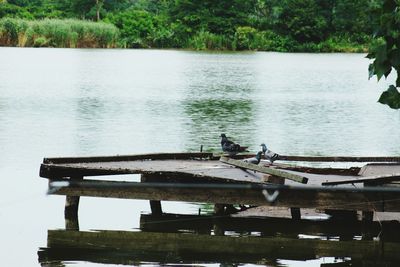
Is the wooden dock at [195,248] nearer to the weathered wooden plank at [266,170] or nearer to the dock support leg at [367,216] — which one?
the dock support leg at [367,216]

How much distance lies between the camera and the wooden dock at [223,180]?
9.95m

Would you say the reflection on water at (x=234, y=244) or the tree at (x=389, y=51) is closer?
the tree at (x=389, y=51)

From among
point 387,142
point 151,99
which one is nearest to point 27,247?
point 387,142

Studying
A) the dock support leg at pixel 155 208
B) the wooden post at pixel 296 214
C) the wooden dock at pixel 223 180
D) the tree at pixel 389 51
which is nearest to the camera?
the tree at pixel 389 51

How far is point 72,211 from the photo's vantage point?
1115 cm

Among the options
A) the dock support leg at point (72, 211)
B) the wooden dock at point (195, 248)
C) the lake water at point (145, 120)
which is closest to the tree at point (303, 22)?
the lake water at point (145, 120)

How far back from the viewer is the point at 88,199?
12672mm

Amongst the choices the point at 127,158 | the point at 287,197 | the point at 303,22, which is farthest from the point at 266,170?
the point at 303,22

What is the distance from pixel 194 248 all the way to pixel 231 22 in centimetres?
6224

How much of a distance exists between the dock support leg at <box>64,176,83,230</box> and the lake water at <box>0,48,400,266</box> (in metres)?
0.10

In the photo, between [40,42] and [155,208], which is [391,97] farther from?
[40,42]

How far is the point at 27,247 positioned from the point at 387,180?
349 centimetres

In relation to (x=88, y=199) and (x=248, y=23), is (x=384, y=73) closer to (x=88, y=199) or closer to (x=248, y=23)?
(x=88, y=199)

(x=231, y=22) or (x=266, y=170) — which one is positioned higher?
(x=266, y=170)
